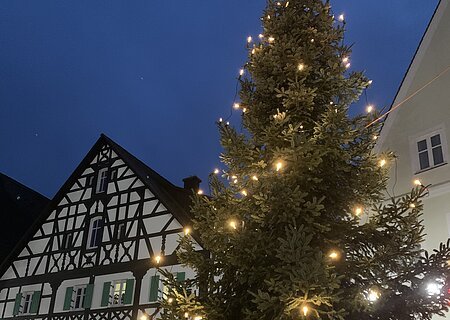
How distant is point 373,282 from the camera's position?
18.2 ft

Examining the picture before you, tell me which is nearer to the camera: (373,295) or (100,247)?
(373,295)

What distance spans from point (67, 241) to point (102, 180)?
6.36 feet

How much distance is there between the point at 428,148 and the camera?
388 inches

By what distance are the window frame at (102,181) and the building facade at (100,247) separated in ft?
0.09

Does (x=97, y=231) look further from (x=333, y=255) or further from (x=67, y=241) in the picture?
(x=333, y=255)

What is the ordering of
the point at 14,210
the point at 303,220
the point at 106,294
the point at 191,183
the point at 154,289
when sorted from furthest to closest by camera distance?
the point at 14,210
the point at 191,183
the point at 106,294
the point at 154,289
the point at 303,220

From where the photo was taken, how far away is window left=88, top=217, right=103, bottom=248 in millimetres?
14430

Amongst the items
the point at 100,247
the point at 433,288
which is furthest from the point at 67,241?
the point at 433,288

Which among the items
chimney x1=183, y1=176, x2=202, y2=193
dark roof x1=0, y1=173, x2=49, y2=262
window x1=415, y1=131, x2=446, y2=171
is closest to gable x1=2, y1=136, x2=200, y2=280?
chimney x1=183, y1=176, x2=202, y2=193

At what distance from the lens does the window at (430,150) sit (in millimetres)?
9688

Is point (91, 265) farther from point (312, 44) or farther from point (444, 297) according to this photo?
point (444, 297)

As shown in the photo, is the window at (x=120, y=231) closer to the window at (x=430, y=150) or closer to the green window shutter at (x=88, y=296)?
the green window shutter at (x=88, y=296)

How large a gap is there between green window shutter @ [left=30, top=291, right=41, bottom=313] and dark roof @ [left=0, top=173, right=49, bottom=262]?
2932 mm

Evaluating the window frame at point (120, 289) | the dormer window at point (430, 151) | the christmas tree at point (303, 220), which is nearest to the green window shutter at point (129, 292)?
the window frame at point (120, 289)
